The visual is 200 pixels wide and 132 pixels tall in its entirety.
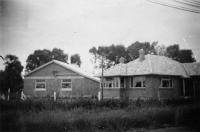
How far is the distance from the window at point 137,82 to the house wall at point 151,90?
0.37ft

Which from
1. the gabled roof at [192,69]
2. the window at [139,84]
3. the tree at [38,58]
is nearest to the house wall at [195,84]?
the gabled roof at [192,69]

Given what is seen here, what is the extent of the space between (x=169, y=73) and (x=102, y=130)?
14.8 meters

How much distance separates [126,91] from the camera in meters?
24.4

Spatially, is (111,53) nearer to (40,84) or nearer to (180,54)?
(180,54)

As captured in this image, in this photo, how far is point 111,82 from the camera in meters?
25.5

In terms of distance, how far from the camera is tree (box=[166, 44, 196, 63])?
38312 mm

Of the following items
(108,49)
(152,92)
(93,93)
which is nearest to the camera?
(152,92)

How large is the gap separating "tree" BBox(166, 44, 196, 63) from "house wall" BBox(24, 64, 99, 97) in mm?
19114

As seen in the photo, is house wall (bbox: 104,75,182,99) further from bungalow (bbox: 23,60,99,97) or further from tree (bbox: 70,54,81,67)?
tree (bbox: 70,54,81,67)

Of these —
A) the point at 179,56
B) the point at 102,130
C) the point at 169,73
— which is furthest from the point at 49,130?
the point at 179,56

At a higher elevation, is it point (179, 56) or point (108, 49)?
point (108, 49)

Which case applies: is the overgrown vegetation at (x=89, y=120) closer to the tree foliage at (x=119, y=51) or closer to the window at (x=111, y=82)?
the window at (x=111, y=82)

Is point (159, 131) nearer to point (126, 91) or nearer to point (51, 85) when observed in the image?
point (126, 91)

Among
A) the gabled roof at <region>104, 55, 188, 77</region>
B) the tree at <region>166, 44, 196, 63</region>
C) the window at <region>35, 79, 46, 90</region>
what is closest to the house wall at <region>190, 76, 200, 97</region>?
the gabled roof at <region>104, 55, 188, 77</region>
